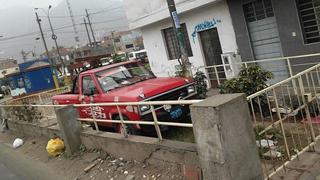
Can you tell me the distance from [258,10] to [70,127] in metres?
6.79

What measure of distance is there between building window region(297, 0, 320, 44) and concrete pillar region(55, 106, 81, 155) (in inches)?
262

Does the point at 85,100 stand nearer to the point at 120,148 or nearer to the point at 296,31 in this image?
the point at 120,148

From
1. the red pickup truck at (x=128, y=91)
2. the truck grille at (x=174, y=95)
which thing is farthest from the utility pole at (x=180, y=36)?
the truck grille at (x=174, y=95)

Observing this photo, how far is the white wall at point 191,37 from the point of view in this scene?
13.9 metres

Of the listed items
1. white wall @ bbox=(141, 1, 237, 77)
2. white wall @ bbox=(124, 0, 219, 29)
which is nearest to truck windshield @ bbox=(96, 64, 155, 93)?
white wall @ bbox=(124, 0, 219, 29)

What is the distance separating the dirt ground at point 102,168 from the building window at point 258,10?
6.74m

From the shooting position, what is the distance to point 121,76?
10.0 m

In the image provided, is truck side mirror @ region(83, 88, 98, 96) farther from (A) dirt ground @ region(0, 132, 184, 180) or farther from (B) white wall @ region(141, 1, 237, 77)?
(B) white wall @ region(141, 1, 237, 77)

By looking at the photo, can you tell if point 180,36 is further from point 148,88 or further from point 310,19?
point 310,19

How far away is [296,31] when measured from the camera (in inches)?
448

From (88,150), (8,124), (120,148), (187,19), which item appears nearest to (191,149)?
(120,148)

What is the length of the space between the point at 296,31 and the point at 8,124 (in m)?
12.4

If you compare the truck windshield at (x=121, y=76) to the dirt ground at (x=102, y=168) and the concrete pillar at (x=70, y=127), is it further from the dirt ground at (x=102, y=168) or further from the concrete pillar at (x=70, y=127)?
the dirt ground at (x=102, y=168)

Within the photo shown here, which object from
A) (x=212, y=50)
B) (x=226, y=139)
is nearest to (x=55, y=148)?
(x=226, y=139)
